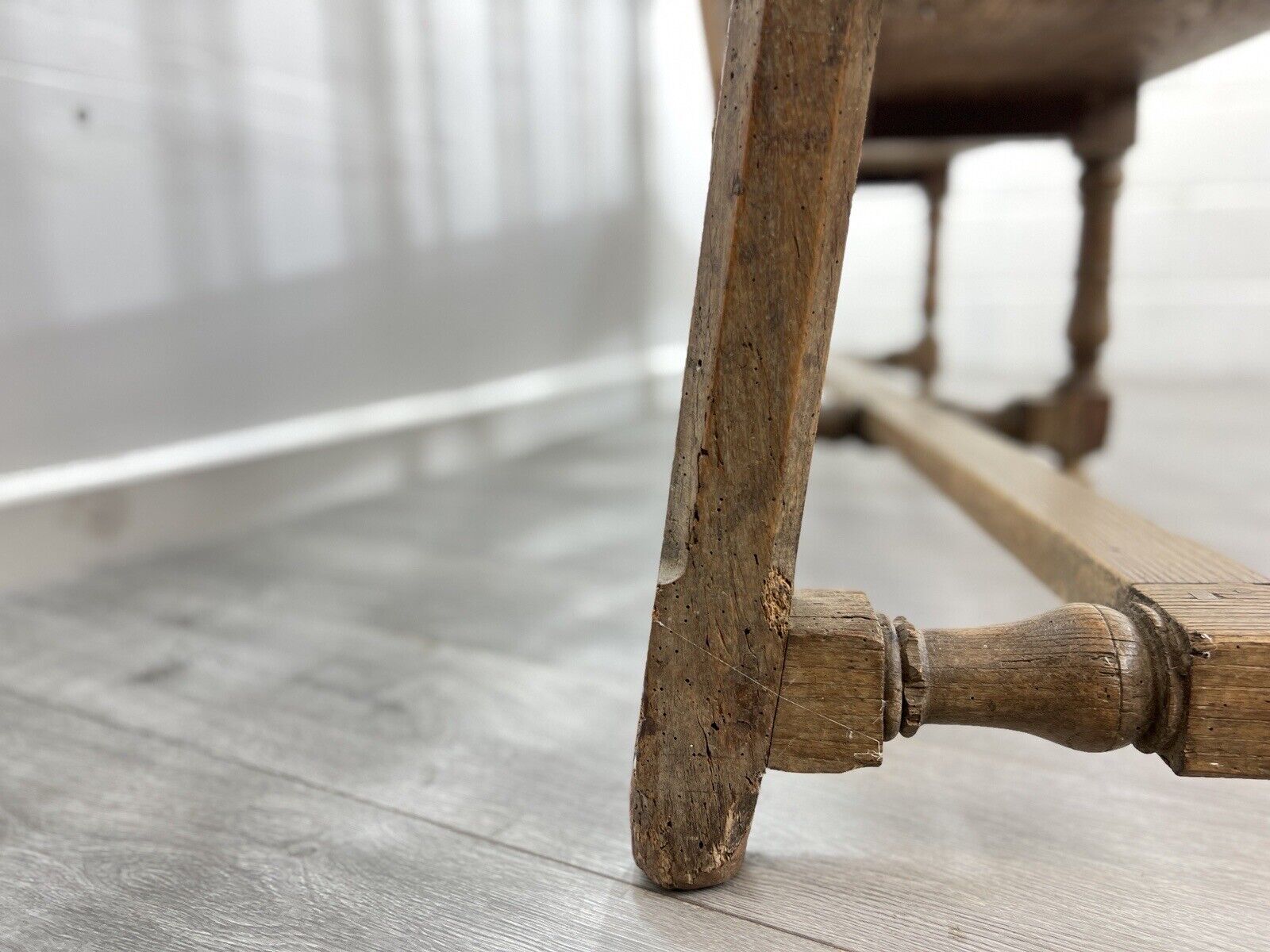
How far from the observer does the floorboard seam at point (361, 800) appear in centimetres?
45

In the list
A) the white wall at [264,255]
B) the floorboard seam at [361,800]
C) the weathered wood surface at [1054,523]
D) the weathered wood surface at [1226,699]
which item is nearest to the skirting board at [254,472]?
the white wall at [264,255]

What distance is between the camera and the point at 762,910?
452 millimetres

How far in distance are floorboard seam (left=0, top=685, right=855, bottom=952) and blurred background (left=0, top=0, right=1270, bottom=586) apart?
400 mm

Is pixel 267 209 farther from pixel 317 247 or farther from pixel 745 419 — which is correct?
pixel 745 419

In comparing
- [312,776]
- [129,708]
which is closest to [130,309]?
[129,708]

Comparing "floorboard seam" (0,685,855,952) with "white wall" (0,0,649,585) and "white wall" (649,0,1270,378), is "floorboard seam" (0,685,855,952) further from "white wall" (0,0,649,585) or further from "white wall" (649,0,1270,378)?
"white wall" (649,0,1270,378)

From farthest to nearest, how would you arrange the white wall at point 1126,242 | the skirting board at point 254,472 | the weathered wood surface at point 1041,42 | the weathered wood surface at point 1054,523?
the white wall at point 1126,242 < the skirting board at point 254,472 < the weathered wood surface at point 1041,42 < the weathered wood surface at point 1054,523

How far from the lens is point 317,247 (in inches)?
56.2

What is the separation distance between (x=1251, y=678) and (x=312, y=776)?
1.64ft

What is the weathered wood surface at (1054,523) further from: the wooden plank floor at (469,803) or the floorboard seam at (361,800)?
the floorboard seam at (361,800)

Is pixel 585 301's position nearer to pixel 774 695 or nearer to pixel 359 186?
pixel 359 186

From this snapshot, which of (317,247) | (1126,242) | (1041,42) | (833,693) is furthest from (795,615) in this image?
(1126,242)

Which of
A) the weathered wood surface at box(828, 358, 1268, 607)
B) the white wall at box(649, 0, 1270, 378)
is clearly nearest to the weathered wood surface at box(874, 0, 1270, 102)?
the weathered wood surface at box(828, 358, 1268, 607)

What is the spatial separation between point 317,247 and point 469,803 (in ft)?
3.57
